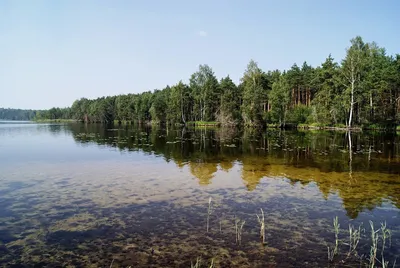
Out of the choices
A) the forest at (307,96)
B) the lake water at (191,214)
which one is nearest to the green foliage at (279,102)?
the forest at (307,96)

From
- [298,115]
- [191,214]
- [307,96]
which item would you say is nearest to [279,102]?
[298,115]

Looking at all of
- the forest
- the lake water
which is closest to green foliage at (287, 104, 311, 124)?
the forest

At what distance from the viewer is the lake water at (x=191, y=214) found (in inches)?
310

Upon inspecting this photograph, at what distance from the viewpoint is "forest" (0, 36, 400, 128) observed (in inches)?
2628

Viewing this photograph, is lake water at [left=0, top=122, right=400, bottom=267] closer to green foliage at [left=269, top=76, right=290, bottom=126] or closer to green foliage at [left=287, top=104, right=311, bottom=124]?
green foliage at [left=269, top=76, right=290, bottom=126]

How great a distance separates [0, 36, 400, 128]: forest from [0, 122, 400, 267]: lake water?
169ft

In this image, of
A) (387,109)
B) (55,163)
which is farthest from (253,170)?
(387,109)

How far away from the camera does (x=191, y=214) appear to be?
11.2 metres

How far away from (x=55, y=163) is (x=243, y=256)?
2032 centimetres

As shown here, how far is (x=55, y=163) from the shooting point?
76.1ft

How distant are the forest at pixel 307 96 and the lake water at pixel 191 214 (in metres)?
51.6

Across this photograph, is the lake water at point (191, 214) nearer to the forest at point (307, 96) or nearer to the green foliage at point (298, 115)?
the forest at point (307, 96)

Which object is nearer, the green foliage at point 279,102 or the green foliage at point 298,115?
the green foliage at point 279,102

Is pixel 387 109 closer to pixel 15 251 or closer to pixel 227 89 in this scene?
pixel 227 89
